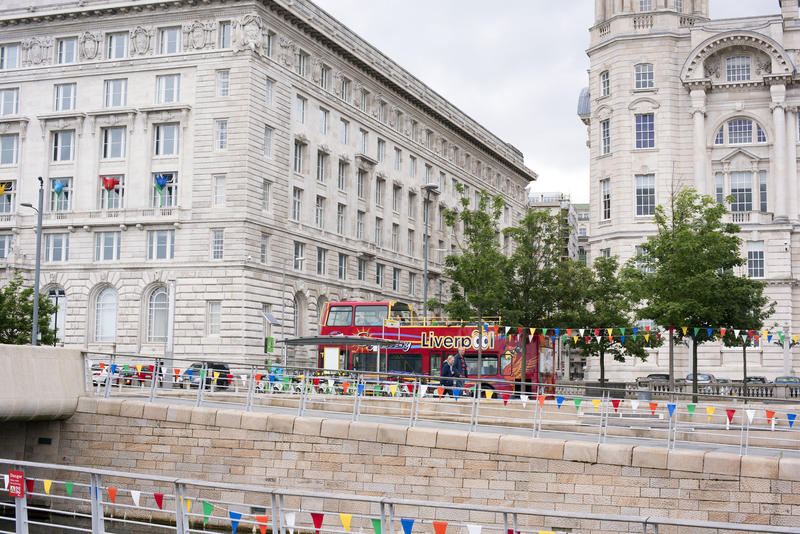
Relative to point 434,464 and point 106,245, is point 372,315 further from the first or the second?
point 106,245

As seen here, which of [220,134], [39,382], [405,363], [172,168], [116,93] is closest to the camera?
[39,382]

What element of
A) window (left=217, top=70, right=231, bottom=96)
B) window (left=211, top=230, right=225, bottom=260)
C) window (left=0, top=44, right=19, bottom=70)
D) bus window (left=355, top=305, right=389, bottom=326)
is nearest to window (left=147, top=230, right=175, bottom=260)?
window (left=211, top=230, right=225, bottom=260)

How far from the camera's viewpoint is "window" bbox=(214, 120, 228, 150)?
→ 59.9m

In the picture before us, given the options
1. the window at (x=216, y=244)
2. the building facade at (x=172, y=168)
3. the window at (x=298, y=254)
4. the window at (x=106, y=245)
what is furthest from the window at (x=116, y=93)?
the window at (x=298, y=254)

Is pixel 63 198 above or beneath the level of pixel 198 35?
beneath

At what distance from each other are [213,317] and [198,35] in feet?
57.1

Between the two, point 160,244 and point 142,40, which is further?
point 142,40

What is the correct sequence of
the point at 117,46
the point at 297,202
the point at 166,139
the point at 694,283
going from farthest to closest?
the point at 297,202, the point at 117,46, the point at 166,139, the point at 694,283

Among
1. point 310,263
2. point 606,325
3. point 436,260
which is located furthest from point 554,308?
point 436,260

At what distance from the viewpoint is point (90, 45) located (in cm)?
6284

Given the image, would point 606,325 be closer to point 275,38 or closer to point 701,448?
point 275,38

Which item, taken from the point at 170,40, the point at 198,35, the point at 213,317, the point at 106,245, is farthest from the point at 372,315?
the point at 170,40

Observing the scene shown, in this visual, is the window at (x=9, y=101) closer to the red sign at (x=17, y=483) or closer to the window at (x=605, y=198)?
the window at (x=605, y=198)

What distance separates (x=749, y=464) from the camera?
61.5 ft
